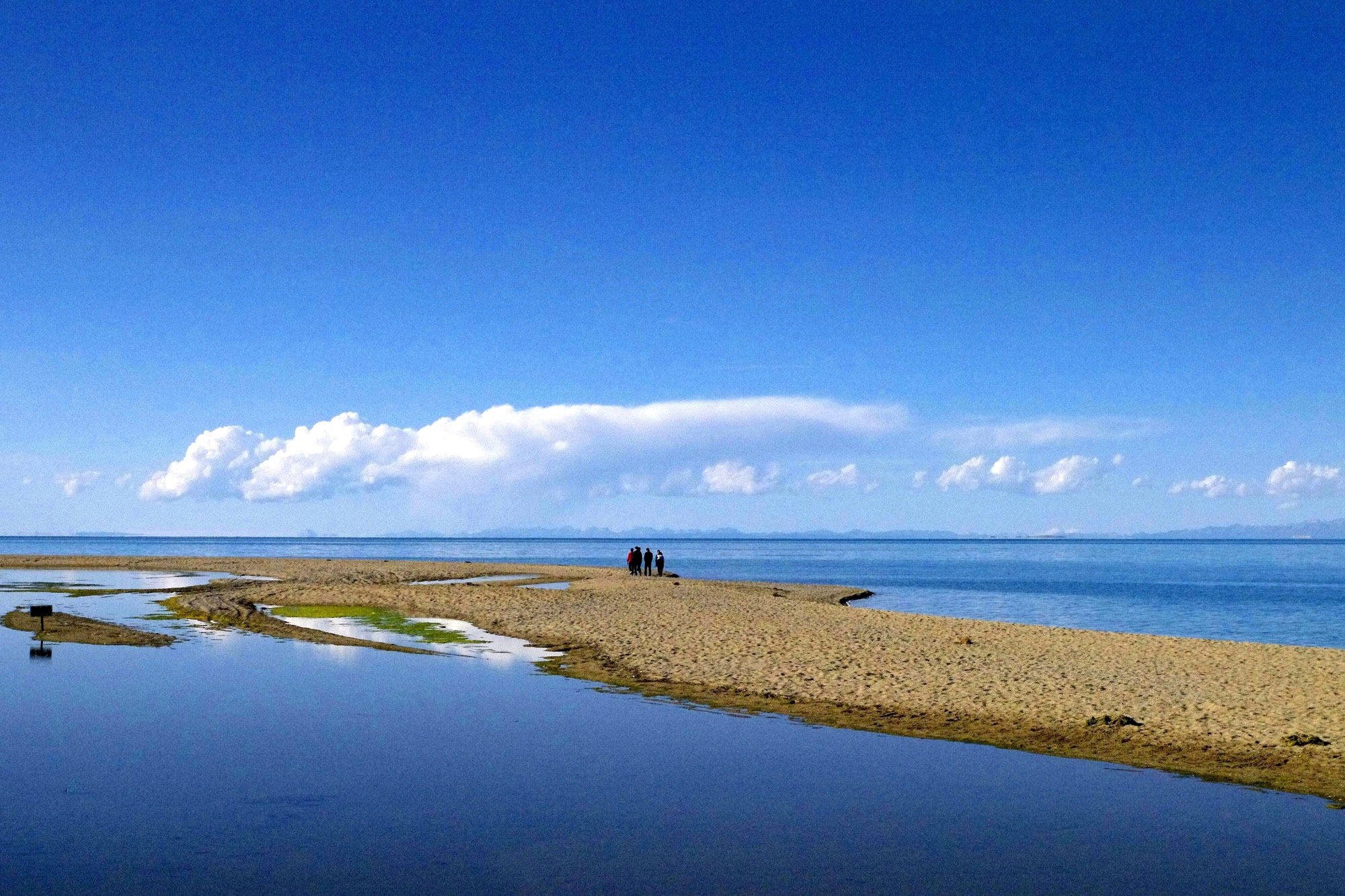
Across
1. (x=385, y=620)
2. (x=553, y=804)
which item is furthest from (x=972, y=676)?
(x=385, y=620)

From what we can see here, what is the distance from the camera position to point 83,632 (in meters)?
32.0

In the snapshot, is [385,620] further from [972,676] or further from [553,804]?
[553,804]

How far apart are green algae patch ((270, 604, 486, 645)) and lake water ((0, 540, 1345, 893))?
9626 millimetres

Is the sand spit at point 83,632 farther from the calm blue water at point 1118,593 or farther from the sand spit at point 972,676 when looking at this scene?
the calm blue water at point 1118,593

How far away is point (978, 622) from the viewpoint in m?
38.1

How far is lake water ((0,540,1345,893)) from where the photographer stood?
10812 mm

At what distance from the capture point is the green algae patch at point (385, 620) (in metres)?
32.8

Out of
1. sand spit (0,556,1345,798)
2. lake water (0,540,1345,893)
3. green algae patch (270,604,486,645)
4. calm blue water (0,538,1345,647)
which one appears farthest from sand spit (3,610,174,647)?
calm blue water (0,538,1345,647)

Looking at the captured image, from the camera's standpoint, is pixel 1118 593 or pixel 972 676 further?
pixel 1118 593

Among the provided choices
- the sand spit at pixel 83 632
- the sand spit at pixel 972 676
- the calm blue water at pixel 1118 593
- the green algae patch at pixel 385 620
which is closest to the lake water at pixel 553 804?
the sand spit at pixel 972 676

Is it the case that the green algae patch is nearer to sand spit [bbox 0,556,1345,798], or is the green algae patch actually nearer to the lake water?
sand spit [bbox 0,556,1345,798]

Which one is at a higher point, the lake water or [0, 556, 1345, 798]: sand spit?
the lake water

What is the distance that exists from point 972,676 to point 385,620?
23.6 metres

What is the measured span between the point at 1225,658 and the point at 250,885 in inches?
1062
